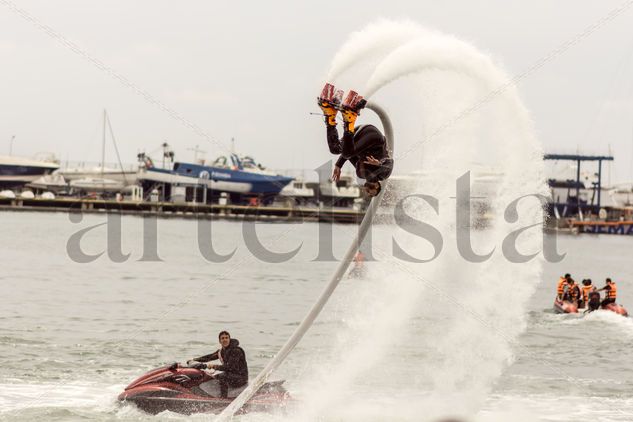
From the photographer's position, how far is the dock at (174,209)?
465ft

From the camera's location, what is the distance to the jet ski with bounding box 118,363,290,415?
23750 millimetres

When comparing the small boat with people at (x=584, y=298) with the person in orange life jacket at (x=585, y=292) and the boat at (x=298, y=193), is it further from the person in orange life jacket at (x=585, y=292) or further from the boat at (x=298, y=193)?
the boat at (x=298, y=193)

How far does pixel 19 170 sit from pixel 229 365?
14875cm

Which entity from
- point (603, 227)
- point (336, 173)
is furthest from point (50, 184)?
point (336, 173)

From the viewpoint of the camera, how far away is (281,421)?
915 inches

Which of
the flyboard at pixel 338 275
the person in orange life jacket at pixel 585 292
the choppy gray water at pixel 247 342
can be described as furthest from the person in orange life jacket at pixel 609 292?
the flyboard at pixel 338 275

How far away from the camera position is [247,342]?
38.3m

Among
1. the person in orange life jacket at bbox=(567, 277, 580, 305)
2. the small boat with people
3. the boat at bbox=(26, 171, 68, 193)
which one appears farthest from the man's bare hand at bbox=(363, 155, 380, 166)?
the boat at bbox=(26, 171, 68, 193)

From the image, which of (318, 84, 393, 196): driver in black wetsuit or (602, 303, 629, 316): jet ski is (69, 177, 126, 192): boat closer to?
(602, 303, 629, 316): jet ski

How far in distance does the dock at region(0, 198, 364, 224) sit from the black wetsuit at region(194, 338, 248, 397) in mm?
113845

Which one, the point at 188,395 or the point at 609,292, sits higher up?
the point at 609,292

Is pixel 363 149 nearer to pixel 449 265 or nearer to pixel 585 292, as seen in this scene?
pixel 449 265

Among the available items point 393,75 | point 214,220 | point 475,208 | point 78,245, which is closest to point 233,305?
point 475,208

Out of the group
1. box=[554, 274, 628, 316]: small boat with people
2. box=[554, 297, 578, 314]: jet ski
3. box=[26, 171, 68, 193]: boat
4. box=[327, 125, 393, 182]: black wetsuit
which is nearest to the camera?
box=[327, 125, 393, 182]: black wetsuit
